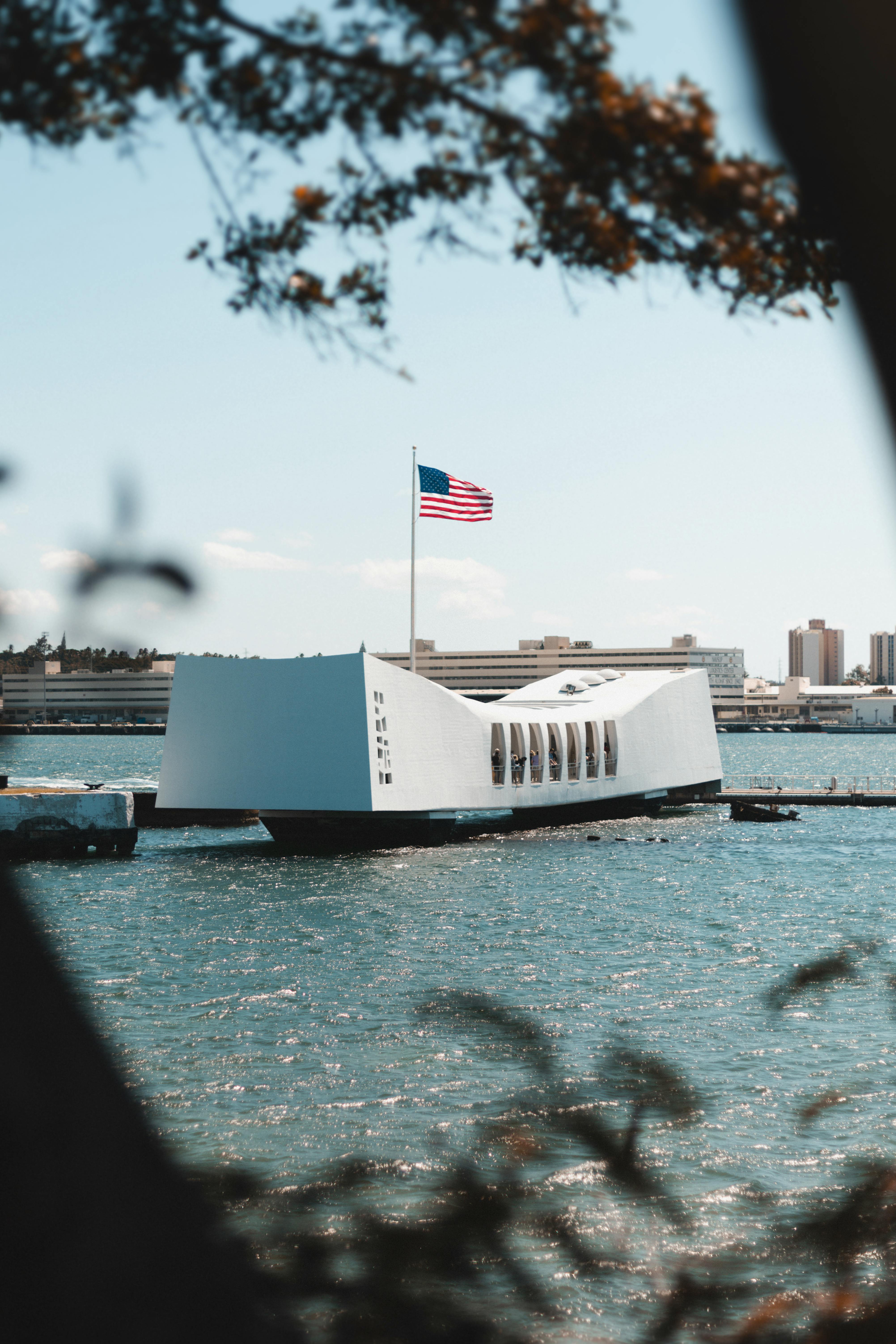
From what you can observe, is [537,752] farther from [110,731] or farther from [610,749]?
[110,731]

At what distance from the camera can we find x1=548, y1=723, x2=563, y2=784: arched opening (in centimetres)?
3438

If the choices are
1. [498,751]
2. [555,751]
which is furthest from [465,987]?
Answer: [555,751]

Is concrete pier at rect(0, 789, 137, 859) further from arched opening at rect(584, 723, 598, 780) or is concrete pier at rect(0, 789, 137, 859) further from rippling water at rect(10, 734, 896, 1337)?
arched opening at rect(584, 723, 598, 780)

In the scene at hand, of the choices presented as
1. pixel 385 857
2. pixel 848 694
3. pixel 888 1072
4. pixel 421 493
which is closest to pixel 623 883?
pixel 385 857

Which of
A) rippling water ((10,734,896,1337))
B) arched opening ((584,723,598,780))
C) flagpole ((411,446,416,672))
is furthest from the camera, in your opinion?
arched opening ((584,723,598,780))

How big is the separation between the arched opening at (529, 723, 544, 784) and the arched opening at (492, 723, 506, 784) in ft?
4.55

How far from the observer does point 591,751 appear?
3688 cm

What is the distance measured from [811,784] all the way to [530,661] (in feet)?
157

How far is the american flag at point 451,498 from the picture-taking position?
24203 mm

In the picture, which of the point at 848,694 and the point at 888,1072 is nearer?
the point at 888,1072

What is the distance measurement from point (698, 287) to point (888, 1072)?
32.5ft

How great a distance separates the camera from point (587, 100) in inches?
48.1

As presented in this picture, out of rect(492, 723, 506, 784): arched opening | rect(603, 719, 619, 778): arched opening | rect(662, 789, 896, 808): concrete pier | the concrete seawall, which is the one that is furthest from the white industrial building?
rect(492, 723, 506, 784): arched opening

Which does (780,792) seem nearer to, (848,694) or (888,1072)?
(888,1072)
